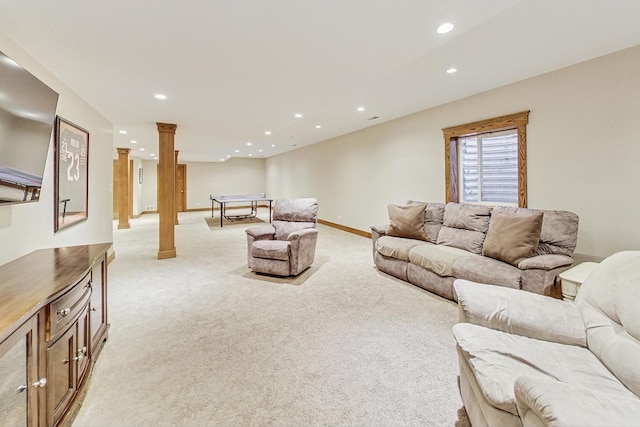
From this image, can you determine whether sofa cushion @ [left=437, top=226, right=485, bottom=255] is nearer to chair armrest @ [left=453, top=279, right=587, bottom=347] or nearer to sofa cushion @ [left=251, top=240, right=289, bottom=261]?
chair armrest @ [left=453, top=279, right=587, bottom=347]

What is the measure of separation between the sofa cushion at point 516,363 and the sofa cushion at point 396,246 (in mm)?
2068

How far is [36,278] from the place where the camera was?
1.55 metres

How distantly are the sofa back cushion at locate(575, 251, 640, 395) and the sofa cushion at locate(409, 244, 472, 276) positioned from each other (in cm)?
138

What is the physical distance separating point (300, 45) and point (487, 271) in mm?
2656

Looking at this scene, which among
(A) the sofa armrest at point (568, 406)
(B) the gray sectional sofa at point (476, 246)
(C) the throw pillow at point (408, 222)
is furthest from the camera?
(C) the throw pillow at point (408, 222)

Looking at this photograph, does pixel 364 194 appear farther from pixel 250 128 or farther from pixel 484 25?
pixel 484 25

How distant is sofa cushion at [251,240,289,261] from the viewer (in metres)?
3.61

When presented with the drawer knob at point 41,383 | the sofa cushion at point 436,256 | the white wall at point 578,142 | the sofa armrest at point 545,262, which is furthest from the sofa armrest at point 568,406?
the white wall at point 578,142

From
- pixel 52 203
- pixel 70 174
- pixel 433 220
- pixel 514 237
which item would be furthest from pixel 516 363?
pixel 70 174

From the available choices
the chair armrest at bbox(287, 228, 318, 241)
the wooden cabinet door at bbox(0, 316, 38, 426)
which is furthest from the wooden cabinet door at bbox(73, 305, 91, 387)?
the chair armrest at bbox(287, 228, 318, 241)

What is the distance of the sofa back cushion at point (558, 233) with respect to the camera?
267cm

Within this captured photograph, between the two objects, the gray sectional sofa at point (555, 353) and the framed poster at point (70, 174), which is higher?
the framed poster at point (70, 174)

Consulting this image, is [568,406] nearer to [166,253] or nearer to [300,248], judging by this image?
[300,248]

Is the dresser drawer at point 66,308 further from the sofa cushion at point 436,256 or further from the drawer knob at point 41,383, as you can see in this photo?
the sofa cushion at point 436,256
